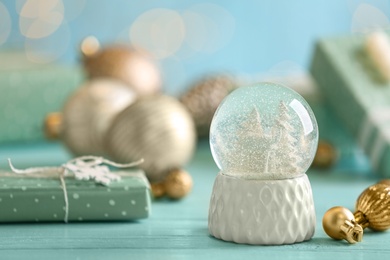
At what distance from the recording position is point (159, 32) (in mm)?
2355

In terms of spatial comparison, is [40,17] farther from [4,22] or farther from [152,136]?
[152,136]

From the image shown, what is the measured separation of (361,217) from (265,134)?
173 millimetres

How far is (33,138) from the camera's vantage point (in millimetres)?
1854

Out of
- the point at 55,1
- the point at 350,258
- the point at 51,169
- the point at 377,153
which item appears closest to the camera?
the point at 350,258

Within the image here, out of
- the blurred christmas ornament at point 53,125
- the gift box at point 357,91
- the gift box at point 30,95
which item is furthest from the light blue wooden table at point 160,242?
the gift box at point 30,95

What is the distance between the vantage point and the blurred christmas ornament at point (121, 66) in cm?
179

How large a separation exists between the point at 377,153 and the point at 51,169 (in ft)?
1.97

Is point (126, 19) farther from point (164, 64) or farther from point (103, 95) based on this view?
point (103, 95)

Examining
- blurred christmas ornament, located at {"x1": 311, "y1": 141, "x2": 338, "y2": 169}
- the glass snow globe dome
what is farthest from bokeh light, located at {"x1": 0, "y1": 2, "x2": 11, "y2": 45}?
the glass snow globe dome

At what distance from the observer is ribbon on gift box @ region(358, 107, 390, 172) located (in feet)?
4.77

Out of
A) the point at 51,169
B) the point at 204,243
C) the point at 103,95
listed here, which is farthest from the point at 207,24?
the point at 204,243

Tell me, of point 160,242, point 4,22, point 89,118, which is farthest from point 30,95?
point 160,242

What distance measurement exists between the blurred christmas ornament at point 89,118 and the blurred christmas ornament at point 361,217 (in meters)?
0.60

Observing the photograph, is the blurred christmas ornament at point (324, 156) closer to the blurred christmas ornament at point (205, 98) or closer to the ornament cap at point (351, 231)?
the blurred christmas ornament at point (205, 98)
